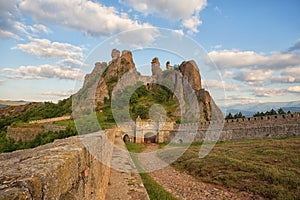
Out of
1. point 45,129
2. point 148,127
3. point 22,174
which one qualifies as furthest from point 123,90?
point 22,174

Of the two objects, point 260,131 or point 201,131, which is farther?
point 201,131

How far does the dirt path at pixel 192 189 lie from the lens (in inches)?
416

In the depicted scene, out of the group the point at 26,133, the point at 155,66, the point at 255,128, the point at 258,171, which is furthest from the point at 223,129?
the point at 26,133

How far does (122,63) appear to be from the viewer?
75000 millimetres

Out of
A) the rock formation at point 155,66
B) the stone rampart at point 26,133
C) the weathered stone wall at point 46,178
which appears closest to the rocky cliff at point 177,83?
the rock formation at point 155,66

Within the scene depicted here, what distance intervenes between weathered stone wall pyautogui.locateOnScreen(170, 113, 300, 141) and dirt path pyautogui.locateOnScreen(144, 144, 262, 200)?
627 inches

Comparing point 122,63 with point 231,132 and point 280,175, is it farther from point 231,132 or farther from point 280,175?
point 280,175

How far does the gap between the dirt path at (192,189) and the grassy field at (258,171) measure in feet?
1.67

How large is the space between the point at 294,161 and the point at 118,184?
35.9 feet

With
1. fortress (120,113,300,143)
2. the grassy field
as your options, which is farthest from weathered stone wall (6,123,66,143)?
the grassy field

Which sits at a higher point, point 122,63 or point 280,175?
point 122,63

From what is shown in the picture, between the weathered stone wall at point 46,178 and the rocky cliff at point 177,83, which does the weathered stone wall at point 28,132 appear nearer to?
the rocky cliff at point 177,83

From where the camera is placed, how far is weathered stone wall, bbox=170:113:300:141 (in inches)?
981

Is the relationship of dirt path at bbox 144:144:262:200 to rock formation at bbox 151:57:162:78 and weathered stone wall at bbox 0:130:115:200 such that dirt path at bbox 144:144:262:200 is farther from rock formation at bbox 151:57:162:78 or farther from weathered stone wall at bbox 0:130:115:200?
rock formation at bbox 151:57:162:78
